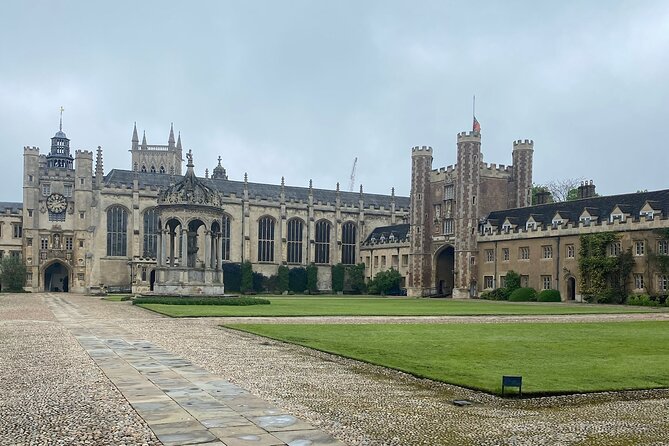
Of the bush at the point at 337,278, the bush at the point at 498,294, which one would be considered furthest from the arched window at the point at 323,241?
the bush at the point at 498,294

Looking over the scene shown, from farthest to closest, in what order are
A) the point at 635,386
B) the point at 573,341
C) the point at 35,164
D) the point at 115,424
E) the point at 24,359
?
the point at 35,164
the point at 573,341
the point at 24,359
the point at 635,386
the point at 115,424

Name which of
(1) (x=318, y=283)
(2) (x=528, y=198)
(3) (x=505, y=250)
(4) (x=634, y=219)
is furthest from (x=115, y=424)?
(1) (x=318, y=283)

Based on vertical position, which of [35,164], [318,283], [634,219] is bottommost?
[318,283]

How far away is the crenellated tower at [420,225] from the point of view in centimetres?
6644

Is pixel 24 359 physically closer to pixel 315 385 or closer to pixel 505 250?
pixel 315 385

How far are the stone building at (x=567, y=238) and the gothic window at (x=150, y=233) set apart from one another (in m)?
31.2

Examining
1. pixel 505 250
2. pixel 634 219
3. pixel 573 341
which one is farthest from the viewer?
pixel 505 250

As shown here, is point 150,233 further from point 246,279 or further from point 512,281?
point 512,281

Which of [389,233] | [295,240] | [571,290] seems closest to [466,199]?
[571,290]

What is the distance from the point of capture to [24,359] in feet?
46.1

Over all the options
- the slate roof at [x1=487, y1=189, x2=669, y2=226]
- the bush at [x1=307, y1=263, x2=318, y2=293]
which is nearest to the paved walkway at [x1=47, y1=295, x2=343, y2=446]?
the slate roof at [x1=487, y1=189, x2=669, y2=226]

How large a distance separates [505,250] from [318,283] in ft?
81.6

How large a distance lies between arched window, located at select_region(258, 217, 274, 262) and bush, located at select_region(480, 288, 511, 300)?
25681 mm

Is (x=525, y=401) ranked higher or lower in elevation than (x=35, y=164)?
lower
